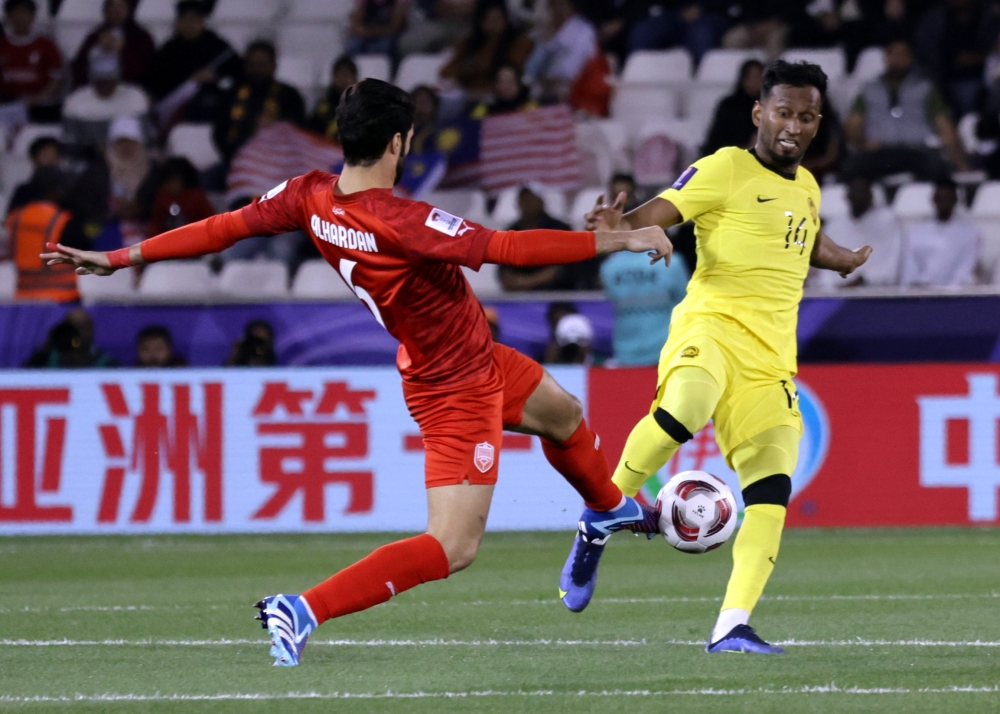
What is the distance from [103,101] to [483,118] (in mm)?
3769

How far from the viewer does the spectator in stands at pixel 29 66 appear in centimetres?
1510

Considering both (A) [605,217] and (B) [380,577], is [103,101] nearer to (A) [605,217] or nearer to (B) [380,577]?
(A) [605,217]

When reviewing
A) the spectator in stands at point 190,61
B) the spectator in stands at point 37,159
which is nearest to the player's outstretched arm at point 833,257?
the spectator in stands at point 37,159

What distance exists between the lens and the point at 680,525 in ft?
18.9

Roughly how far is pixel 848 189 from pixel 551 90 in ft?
10.1

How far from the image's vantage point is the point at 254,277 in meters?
12.5

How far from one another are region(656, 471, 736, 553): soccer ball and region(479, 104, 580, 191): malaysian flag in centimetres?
779

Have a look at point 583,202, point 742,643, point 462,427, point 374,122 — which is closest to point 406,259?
point 374,122

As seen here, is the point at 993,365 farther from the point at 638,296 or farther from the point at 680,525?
the point at 680,525

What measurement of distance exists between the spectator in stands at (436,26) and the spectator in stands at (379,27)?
0.08 meters

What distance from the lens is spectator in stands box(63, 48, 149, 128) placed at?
14586 mm

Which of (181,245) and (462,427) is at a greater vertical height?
(181,245)

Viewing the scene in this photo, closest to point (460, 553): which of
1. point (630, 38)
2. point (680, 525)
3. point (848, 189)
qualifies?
point (680, 525)

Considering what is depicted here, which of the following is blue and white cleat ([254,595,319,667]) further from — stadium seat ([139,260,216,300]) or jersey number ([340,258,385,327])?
stadium seat ([139,260,216,300])
